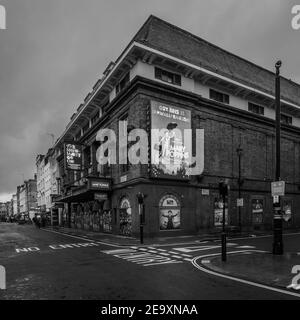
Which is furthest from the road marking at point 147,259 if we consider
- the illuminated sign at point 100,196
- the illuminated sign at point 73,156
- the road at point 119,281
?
the illuminated sign at point 73,156

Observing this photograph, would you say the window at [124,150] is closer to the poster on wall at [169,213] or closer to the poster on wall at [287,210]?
the poster on wall at [169,213]

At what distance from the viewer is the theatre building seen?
24.1 m

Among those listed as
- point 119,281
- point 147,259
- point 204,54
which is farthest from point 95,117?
point 119,281

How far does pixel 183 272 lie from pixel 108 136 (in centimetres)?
2209

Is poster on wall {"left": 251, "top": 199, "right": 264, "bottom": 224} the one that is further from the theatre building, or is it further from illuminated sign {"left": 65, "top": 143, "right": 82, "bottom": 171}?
illuminated sign {"left": 65, "top": 143, "right": 82, "bottom": 171}

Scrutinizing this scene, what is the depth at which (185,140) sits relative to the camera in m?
25.8

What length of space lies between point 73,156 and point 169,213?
15021mm

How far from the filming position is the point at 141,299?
23.0 feet

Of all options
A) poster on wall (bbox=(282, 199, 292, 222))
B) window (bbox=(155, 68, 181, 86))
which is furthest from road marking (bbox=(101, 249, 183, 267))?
poster on wall (bbox=(282, 199, 292, 222))

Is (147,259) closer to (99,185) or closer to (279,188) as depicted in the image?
(279,188)

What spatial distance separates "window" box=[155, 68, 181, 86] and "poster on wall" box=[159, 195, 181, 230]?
936 cm

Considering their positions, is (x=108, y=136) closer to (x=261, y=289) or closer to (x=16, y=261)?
(x=16, y=261)
